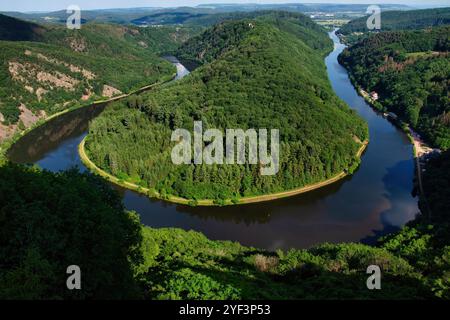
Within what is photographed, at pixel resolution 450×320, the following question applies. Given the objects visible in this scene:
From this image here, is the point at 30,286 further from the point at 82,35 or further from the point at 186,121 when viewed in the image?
the point at 82,35

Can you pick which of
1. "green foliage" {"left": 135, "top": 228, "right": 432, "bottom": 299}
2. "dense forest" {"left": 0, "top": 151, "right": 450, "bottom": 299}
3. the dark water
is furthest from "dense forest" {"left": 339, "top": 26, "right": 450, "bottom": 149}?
"dense forest" {"left": 0, "top": 151, "right": 450, "bottom": 299}

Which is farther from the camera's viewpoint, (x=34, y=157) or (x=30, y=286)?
(x=34, y=157)

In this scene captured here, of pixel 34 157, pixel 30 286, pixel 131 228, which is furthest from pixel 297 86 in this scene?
pixel 30 286

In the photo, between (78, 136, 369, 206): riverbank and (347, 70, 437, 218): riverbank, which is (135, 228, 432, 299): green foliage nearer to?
(78, 136, 369, 206): riverbank

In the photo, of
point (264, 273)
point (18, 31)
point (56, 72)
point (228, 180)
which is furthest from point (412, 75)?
A: point (18, 31)

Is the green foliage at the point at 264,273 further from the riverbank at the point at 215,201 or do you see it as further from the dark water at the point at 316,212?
the riverbank at the point at 215,201

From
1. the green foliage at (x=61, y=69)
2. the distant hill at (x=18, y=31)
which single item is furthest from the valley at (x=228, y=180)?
Answer: the distant hill at (x=18, y=31)
